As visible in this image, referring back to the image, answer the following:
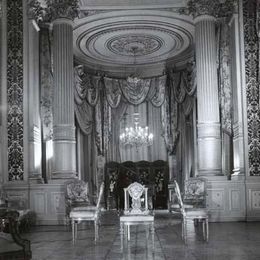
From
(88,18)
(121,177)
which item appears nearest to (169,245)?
(88,18)

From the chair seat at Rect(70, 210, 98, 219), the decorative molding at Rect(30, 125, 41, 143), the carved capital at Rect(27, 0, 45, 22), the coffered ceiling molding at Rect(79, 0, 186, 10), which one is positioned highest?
the coffered ceiling molding at Rect(79, 0, 186, 10)

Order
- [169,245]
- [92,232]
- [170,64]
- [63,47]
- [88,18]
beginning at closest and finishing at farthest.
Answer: [169,245] < [92,232] < [63,47] < [88,18] < [170,64]

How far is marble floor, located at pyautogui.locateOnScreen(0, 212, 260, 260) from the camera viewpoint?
6.64 metres

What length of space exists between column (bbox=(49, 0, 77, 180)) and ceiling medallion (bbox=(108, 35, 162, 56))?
3.49 m

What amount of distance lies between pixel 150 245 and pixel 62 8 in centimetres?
704

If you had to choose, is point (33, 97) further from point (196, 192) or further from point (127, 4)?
point (196, 192)

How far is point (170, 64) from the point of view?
18.4 metres

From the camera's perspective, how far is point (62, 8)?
12.7 m

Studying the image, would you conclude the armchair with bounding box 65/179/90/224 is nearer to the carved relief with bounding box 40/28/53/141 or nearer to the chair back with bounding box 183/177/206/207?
the carved relief with bounding box 40/28/53/141

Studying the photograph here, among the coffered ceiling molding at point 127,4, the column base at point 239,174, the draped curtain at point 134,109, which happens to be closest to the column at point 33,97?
the coffered ceiling molding at point 127,4

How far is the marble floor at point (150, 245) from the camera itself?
6.64m

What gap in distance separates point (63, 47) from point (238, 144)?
469 centimetres

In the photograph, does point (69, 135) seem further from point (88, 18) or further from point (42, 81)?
point (88, 18)

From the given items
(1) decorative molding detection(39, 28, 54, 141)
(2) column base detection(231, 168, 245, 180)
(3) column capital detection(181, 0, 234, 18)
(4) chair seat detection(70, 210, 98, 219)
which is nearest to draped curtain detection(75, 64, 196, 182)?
(1) decorative molding detection(39, 28, 54, 141)
